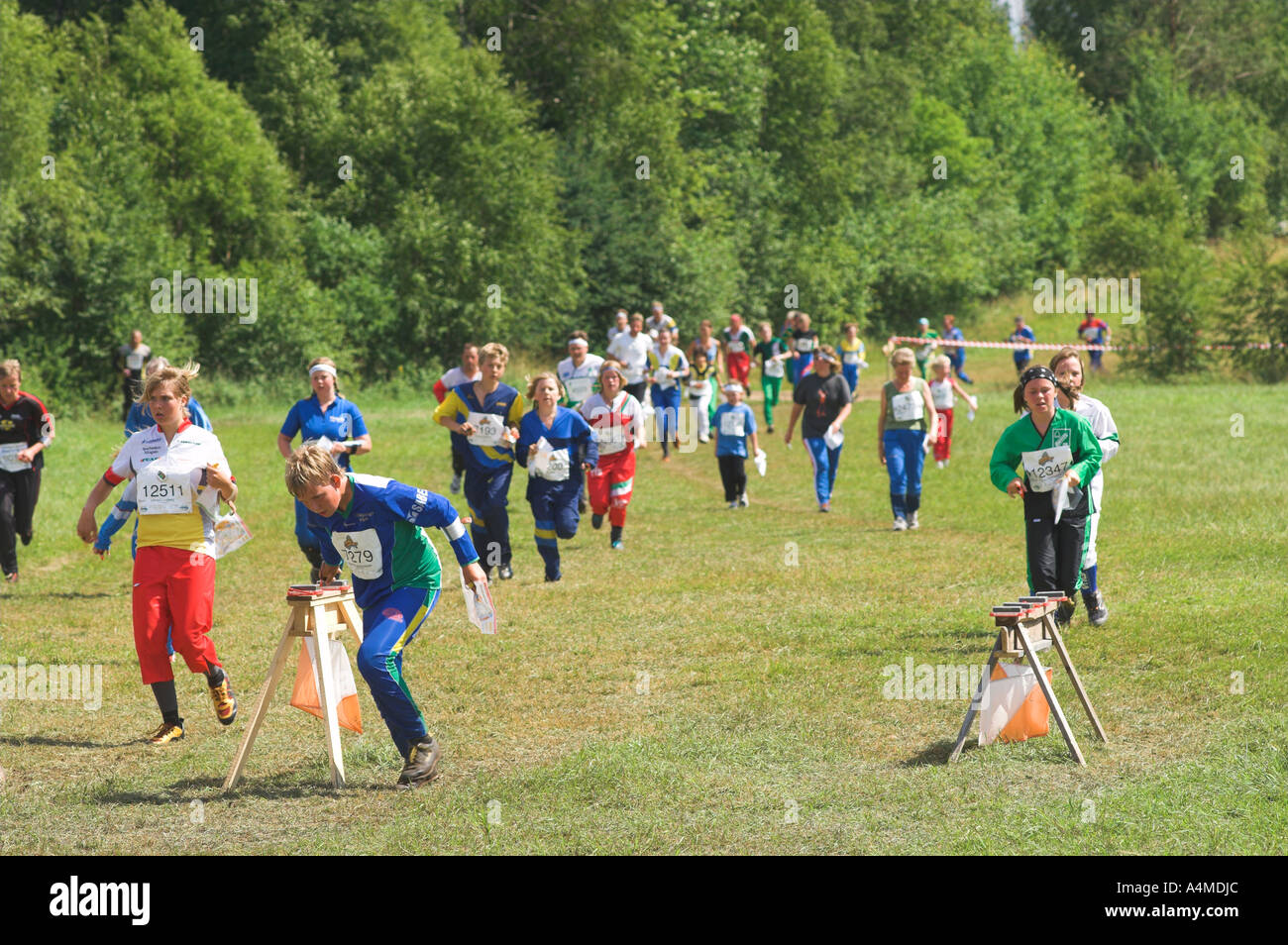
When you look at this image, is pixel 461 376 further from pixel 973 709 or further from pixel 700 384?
pixel 973 709

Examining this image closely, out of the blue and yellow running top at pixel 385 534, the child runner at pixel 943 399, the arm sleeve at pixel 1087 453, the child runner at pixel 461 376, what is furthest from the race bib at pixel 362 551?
the child runner at pixel 943 399

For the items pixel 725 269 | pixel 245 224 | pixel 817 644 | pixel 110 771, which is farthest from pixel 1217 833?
pixel 725 269

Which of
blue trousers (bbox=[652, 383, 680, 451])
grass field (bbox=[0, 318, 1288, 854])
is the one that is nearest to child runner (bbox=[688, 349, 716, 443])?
blue trousers (bbox=[652, 383, 680, 451])

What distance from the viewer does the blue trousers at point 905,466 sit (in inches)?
625

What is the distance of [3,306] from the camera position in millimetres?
32656

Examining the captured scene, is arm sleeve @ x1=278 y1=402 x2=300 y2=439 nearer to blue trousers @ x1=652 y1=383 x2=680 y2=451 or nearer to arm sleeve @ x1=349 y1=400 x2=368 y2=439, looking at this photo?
arm sleeve @ x1=349 y1=400 x2=368 y2=439

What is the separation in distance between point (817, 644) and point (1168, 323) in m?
33.6

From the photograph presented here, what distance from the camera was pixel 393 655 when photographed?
280 inches

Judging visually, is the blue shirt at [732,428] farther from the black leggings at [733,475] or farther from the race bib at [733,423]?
the black leggings at [733,475]

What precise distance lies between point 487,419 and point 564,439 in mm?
753

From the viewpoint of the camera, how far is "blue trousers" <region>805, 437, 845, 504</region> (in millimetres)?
17344

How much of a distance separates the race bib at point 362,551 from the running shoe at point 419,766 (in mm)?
894

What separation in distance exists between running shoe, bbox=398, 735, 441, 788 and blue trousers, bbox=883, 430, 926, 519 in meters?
9.45

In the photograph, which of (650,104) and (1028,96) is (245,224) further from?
(1028,96)
